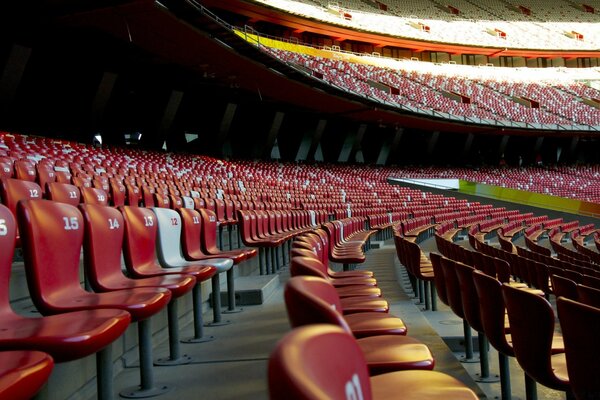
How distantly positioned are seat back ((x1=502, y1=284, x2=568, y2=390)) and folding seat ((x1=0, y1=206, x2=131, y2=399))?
140 centimetres

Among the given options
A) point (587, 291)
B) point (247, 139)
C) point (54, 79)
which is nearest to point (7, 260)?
point (587, 291)

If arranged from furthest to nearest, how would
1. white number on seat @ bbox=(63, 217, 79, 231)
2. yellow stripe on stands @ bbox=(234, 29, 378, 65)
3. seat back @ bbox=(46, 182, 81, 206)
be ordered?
yellow stripe on stands @ bbox=(234, 29, 378, 65) → seat back @ bbox=(46, 182, 81, 206) → white number on seat @ bbox=(63, 217, 79, 231)

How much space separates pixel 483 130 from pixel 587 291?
89.9ft

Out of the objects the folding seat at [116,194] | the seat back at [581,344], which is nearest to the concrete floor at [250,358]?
the seat back at [581,344]

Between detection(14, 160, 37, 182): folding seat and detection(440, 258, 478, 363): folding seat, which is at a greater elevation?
detection(14, 160, 37, 182): folding seat

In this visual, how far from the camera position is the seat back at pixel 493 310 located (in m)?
2.44

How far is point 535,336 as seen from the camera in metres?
2.07

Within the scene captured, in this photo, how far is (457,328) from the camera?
4109 millimetres

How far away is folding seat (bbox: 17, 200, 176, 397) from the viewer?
2018mm

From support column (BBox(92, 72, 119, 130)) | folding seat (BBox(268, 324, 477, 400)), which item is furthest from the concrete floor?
support column (BBox(92, 72, 119, 130))

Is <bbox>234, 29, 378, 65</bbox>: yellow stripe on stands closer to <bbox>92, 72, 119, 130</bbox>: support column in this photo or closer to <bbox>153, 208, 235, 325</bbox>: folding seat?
<bbox>92, 72, 119, 130</bbox>: support column

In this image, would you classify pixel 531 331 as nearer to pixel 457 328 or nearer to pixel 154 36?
pixel 457 328

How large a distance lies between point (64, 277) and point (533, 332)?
1.81m

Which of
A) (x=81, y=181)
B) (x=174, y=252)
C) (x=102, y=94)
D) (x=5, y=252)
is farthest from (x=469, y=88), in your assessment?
(x=5, y=252)
